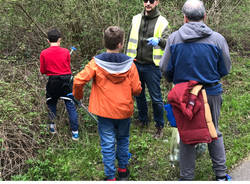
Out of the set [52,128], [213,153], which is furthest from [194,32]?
[52,128]

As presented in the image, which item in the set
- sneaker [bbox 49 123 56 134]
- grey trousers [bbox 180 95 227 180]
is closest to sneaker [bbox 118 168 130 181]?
grey trousers [bbox 180 95 227 180]

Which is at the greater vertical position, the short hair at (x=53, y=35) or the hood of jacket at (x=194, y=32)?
the hood of jacket at (x=194, y=32)

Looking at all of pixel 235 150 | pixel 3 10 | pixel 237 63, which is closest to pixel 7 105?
pixel 3 10

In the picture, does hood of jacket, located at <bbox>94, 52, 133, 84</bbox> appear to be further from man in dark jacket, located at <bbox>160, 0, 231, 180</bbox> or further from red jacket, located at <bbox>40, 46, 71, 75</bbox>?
red jacket, located at <bbox>40, 46, 71, 75</bbox>

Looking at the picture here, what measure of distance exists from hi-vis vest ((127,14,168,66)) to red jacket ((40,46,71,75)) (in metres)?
1.02

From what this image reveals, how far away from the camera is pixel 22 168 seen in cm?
406

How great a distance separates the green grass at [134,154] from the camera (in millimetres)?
3982

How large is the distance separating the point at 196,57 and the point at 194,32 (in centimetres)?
26

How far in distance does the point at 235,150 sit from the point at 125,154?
1.80 meters

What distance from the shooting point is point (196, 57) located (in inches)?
125

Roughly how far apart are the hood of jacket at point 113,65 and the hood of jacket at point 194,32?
0.72 meters

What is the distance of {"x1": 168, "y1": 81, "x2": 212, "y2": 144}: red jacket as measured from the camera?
3133mm

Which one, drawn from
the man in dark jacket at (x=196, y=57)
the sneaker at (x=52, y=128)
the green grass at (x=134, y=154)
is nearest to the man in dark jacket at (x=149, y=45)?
the green grass at (x=134, y=154)

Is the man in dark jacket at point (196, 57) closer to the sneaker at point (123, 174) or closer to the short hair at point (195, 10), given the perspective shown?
the short hair at point (195, 10)
